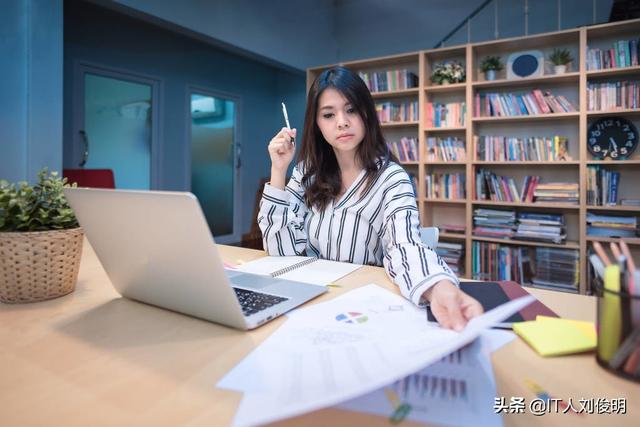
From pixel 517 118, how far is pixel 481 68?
1.86 ft

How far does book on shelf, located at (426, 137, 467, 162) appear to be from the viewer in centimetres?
348

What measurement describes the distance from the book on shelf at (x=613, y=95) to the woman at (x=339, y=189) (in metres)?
2.47

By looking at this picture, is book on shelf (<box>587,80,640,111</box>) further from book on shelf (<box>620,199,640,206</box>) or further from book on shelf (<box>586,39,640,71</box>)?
book on shelf (<box>620,199,640,206</box>)

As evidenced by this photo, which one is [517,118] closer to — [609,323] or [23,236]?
[609,323]

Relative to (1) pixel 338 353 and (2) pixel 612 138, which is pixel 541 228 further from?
(1) pixel 338 353

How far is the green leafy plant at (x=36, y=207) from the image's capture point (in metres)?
0.73

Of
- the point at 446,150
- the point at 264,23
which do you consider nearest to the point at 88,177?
the point at 264,23

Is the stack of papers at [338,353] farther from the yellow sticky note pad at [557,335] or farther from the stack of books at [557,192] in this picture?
the stack of books at [557,192]

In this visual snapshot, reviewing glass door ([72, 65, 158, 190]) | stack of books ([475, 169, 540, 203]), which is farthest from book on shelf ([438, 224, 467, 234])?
glass door ([72, 65, 158, 190])

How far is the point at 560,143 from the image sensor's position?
124 inches

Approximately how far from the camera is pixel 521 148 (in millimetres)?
3287

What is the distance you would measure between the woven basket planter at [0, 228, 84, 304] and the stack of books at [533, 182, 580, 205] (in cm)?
334

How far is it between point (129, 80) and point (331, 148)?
3.62 m

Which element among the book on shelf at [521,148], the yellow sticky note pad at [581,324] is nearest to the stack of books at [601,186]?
the book on shelf at [521,148]
